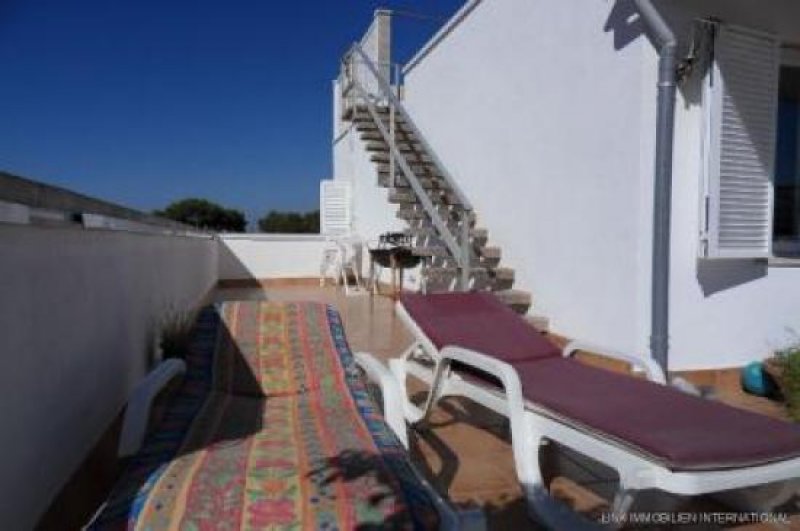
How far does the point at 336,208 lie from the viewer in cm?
1295

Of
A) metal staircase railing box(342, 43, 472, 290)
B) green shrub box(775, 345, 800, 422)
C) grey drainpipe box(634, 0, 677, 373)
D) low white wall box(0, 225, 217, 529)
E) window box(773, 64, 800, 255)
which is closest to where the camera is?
low white wall box(0, 225, 217, 529)

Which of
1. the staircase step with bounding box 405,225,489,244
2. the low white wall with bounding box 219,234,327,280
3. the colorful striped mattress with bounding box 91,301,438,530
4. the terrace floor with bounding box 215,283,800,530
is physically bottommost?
the terrace floor with bounding box 215,283,800,530

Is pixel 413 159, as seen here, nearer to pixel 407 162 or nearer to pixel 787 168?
pixel 407 162

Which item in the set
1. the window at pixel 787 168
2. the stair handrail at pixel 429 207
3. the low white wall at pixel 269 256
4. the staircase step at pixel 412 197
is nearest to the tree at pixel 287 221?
the low white wall at pixel 269 256

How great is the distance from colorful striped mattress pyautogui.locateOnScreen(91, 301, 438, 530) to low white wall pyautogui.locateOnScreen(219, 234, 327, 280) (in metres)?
9.18

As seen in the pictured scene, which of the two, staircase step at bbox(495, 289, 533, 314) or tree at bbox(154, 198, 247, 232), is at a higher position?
tree at bbox(154, 198, 247, 232)

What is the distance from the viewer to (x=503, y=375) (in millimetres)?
2615

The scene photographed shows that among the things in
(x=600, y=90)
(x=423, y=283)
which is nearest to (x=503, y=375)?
(x=600, y=90)

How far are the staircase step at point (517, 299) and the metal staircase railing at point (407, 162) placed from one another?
355 mm

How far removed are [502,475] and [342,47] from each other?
10467mm

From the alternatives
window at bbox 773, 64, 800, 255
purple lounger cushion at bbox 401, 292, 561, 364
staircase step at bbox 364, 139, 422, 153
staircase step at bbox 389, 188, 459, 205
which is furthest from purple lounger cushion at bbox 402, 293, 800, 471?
staircase step at bbox 364, 139, 422, 153

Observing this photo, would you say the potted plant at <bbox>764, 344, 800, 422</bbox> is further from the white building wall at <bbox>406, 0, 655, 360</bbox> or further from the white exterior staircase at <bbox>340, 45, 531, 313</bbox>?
the white exterior staircase at <bbox>340, 45, 531, 313</bbox>

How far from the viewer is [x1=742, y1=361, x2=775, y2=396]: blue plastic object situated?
13.7 ft

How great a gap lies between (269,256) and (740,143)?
9542 mm
